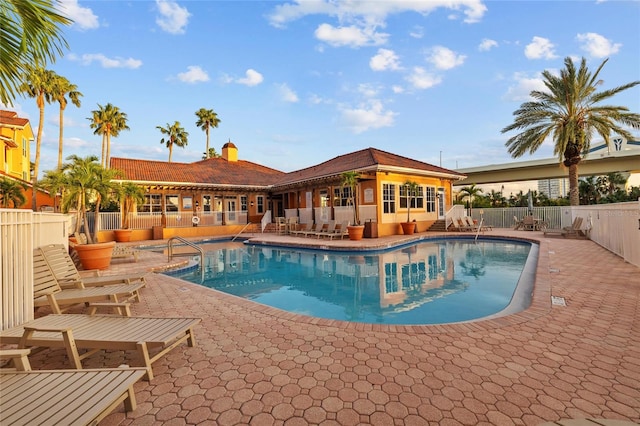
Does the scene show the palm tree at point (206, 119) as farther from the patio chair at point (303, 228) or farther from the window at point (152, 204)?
the patio chair at point (303, 228)

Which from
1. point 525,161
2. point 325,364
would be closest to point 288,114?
point 325,364

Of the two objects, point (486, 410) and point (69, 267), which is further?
point (69, 267)

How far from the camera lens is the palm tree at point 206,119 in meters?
39.3

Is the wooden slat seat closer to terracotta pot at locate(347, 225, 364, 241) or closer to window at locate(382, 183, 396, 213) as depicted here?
terracotta pot at locate(347, 225, 364, 241)

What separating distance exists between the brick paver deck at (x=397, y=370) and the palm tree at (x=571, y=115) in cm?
1546

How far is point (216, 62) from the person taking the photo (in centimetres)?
1476

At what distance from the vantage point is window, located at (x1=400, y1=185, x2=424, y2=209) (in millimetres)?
18000

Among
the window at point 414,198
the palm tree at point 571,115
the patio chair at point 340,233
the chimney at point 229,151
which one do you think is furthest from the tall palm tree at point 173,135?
the palm tree at point 571,115

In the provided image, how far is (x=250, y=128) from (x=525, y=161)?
25.6 m

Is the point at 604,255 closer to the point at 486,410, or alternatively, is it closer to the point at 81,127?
the point at 486,410

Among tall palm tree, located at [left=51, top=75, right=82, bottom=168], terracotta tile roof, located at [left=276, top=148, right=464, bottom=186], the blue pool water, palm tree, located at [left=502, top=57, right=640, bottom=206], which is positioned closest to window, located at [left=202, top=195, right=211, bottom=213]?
terracotta tile roof, located at [left=276, top=148, right=464, bottom=186]

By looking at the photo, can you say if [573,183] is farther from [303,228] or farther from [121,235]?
[121,235]

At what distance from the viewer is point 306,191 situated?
21.2m

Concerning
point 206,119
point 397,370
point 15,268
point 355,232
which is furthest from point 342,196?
point 206,119
